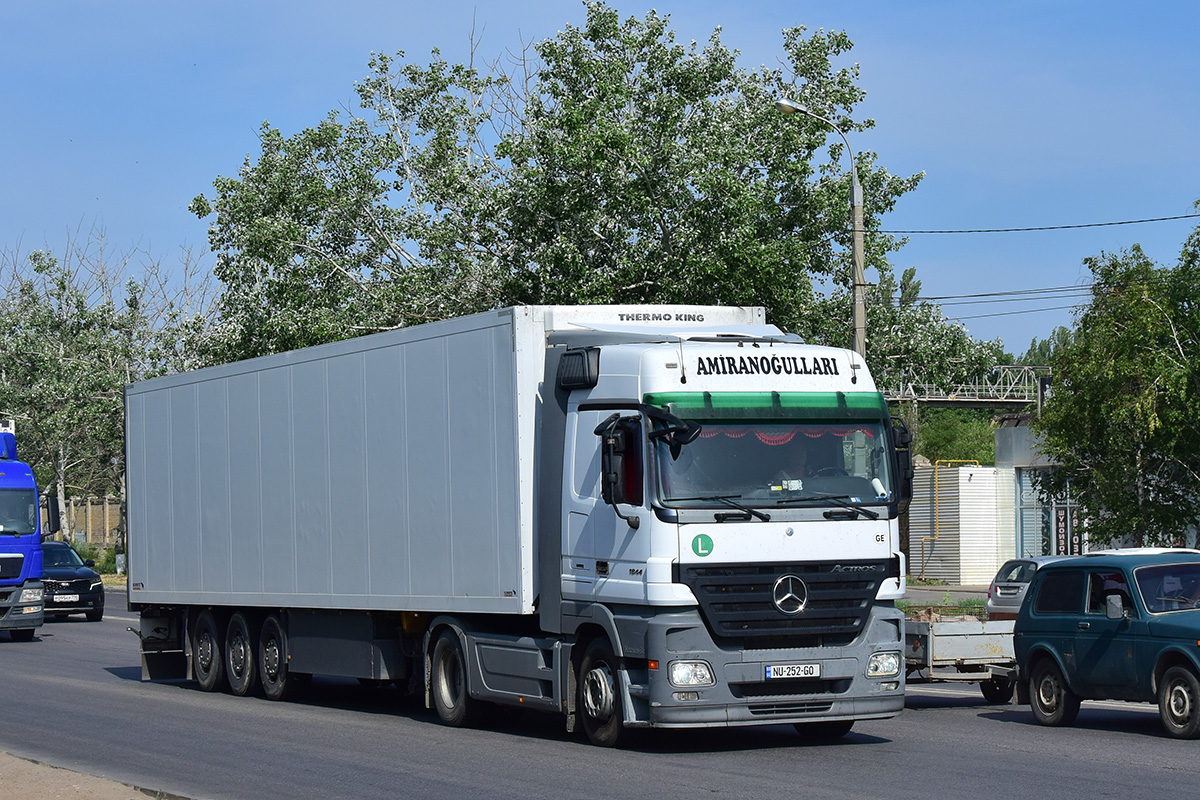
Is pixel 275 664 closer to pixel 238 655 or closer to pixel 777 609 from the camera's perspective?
pixel 238 655

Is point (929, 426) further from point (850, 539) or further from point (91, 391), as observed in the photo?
point (850, 539)

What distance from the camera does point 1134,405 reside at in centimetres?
2414

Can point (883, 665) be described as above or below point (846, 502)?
below

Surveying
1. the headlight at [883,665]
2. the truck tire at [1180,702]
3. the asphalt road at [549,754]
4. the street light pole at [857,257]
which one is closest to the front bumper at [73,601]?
the asphalt road at [549,754]

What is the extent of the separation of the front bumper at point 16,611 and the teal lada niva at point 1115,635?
736 inches

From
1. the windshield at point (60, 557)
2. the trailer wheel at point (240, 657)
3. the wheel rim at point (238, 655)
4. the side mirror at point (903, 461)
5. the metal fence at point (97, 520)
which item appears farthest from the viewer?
the metal fence at point (97, 520)

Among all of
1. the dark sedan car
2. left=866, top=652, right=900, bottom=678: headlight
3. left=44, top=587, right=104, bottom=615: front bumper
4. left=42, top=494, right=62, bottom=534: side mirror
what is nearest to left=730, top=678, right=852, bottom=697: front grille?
left=866, top=652, right=900, bottom=678: headlight

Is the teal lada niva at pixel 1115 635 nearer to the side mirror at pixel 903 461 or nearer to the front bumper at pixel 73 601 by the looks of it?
the side mirror at pixel 903 461

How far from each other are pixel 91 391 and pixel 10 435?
20.4 metres

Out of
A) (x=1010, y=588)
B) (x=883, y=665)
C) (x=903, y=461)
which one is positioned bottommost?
(x=1010, y=588)

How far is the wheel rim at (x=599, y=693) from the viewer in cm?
1227

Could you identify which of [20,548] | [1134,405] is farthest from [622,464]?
[20,548]

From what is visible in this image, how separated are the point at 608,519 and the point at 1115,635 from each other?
469 centimetres

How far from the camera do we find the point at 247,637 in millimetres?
17844
